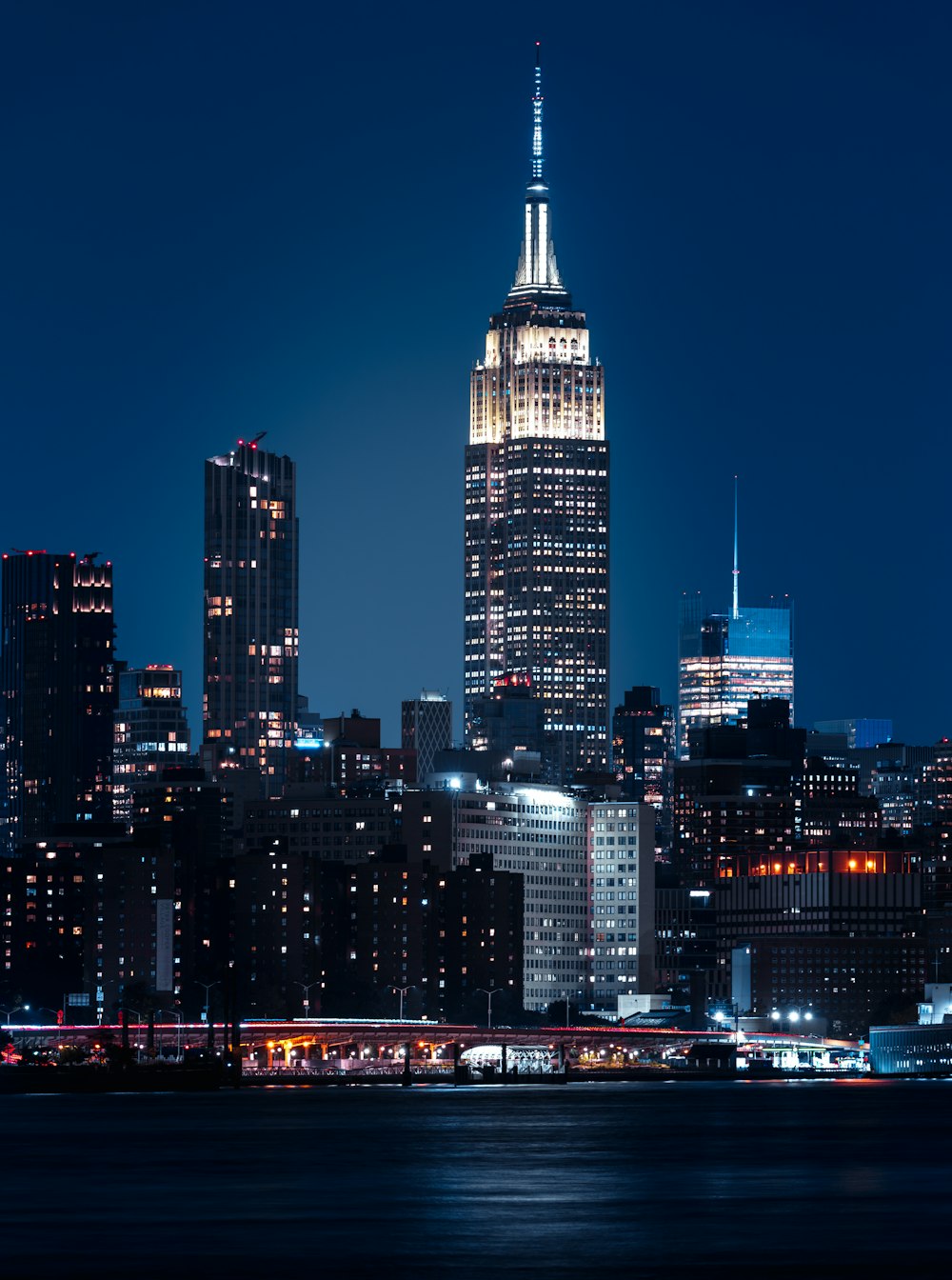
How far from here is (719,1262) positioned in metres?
81.9

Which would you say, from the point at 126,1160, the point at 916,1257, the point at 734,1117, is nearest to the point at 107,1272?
the point at 916,1257

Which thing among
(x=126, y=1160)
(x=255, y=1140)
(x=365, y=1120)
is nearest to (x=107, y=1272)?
(x=126, y=1160)

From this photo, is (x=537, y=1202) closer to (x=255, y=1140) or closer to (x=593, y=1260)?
(x=593, y=1260)

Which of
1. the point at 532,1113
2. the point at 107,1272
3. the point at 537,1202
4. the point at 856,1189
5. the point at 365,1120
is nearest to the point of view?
the point at 107,1272

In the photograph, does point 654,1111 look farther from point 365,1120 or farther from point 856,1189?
point 856,1189

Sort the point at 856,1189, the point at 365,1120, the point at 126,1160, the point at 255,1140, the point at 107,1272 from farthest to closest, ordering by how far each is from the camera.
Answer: the point at 365,1120 < the point at 255,1140 < the point at 126,1160 < the point at 856,1189 < the point at 107,1272

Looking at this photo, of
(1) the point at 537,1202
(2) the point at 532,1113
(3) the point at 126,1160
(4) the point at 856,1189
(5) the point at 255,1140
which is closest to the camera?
(1) the point at 537,1202

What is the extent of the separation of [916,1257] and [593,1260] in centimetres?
839

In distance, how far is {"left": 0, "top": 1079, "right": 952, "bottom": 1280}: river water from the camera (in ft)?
272

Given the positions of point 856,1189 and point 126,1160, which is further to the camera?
point 126,1160

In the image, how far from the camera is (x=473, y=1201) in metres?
102

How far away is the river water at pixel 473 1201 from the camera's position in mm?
83000

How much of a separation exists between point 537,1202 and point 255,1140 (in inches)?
1954

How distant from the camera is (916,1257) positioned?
3273 inches
